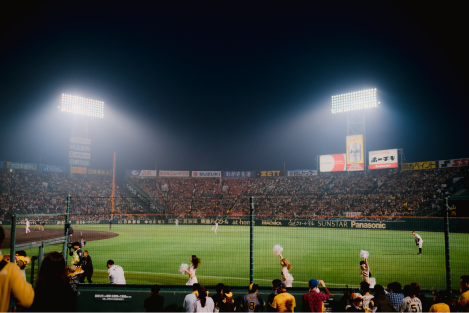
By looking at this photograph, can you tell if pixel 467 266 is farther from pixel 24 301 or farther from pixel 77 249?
pixel 24 301

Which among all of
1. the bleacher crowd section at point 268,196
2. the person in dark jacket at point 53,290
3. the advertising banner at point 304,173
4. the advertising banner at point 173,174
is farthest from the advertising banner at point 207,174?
the person in dark jacket at point 53,290

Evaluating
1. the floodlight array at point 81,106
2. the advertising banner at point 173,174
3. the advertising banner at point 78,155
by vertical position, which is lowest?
the advertising banner at point 173,174

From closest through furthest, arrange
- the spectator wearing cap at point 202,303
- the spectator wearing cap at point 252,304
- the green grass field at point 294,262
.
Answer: the spectator wearing cap at point 202,303 → the spectator wearing cap at point 252,304 → the green grass field at point 294,262

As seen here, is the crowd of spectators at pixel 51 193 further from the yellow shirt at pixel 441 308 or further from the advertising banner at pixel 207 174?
the yellow shirt at pixel 441 308

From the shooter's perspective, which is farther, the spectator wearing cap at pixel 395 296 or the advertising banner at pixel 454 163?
the advertising banner at pixel 454 163

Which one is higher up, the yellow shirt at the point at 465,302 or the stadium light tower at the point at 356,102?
the stadium light tower at the point at 356,102

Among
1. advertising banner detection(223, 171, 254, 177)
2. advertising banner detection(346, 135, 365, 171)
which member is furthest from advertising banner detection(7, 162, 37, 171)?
Result: advertising banner detection(346, 135, 365, 171)

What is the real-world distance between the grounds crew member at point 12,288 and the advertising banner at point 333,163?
2205 inches

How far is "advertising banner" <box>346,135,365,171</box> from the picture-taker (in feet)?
165

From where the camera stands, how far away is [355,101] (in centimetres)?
5203

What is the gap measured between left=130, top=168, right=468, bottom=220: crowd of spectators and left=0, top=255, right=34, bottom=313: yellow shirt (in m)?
31.2

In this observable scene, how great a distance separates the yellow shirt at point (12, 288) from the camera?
2946 mm

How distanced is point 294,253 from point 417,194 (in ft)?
107

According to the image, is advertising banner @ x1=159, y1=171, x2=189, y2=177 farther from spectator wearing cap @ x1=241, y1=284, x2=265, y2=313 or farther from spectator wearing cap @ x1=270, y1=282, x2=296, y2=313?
spectator wearing cap @ x1=270, y1=282, x2=296, y2=313
